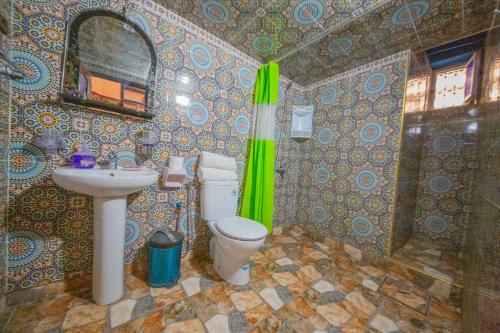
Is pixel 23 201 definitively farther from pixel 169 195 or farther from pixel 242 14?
pixel 242 14

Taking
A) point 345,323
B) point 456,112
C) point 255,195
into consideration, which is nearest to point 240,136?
point 255,195

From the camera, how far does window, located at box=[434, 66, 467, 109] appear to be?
1.81m

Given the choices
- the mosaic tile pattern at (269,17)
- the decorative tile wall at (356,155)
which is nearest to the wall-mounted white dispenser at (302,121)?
the decorative tile wall at (356,155)

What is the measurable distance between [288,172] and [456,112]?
1.90 meters

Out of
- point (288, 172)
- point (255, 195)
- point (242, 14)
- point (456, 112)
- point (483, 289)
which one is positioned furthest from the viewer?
point (288, 172)

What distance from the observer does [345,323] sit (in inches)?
39.8

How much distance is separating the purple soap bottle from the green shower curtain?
1.18 m

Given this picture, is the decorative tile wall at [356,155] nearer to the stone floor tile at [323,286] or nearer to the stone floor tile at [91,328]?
the stone floor tile at [323,286]

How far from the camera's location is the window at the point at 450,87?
1.81 m

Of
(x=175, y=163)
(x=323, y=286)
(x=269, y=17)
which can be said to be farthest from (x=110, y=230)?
(x=269, y=17)

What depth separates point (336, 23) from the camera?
1.33 metres

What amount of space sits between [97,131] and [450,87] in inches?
133

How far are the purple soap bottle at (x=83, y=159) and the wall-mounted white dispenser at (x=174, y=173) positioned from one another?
0.42 meters

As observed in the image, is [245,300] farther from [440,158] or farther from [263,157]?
[440,158]
